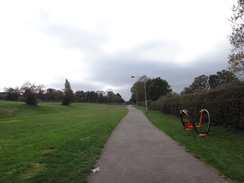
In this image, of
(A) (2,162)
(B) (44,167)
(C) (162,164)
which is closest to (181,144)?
(C) (162,164)

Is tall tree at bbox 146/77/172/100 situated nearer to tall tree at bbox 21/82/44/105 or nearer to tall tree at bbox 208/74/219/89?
tall tree at bbox 208/74/219/89

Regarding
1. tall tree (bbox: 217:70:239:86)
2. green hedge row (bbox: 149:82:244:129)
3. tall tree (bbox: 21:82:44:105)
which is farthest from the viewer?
tall tree (bbox: 21:82:44:105)

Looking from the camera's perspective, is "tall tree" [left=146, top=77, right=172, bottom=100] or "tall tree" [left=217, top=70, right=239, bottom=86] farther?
"tall tree" [left=146, top=77, right=172, bottom=100]

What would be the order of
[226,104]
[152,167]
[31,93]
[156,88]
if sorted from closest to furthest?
1. [152,167]
2. [226,104]
3. [31,93]
4. [156,88]

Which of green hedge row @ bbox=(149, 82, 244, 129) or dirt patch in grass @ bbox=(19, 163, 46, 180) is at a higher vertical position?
green hedge row @ bbox=(149, 82, 244, 129)

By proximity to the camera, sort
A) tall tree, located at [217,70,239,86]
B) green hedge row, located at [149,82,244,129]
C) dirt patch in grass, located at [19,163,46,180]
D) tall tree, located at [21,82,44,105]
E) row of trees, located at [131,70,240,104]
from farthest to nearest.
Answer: row of trees, located at [131,70,240,104] < tall tree, located at [21,82,44,105] < tall tree, located at [217,70,239,86] < green hedge row, located at [149,82,244,129] < dirt patch in grass, located at [19,163,46,180]

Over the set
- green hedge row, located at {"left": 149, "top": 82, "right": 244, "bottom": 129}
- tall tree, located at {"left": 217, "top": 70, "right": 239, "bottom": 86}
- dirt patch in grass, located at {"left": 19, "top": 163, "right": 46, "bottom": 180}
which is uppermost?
tall tree, located at {"left": 217, "top": 70, "right": 239, "bottom": 86}

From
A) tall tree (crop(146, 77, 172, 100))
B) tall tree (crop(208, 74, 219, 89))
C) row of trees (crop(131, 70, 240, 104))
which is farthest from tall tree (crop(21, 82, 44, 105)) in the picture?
tall tree (crop(208, 74, 219, 89))

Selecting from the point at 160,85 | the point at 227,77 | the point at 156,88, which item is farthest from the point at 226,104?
the point at 160,85

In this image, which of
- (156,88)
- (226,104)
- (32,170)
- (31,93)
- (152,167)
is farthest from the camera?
(156,88)

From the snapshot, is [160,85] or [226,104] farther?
[160,85]

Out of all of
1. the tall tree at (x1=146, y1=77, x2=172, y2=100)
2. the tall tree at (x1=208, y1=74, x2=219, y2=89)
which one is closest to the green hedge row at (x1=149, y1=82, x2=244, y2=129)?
the tall tree at (x1=208, y1=74, x2=219, y2=89)

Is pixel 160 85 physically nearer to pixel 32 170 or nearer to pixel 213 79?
pixel 213 79

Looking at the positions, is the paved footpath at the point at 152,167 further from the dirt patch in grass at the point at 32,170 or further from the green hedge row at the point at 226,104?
the green hedge row at the point at 226,104
